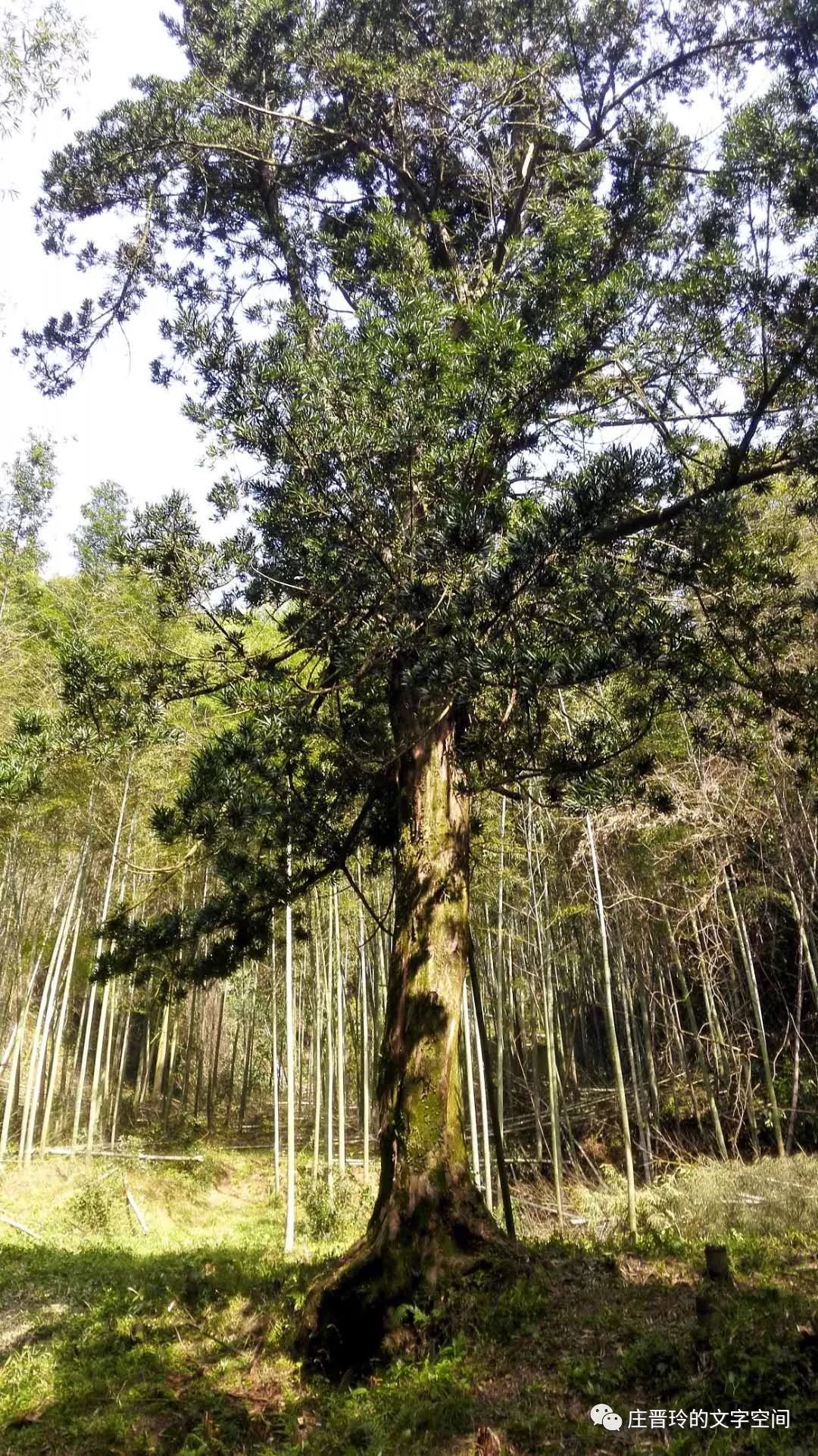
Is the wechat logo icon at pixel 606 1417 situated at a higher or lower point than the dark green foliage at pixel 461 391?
lower

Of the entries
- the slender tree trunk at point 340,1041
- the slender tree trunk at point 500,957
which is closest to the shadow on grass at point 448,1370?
the slender tree trunk at point 500,957

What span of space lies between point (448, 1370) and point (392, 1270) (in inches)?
15.7

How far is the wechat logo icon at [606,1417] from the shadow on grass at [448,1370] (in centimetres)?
5

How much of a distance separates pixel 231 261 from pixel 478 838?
190 inches

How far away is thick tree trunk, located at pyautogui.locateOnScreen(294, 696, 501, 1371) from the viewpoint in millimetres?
3199

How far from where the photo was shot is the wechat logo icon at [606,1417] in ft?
8.24

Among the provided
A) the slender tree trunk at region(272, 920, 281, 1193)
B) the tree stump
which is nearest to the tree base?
the tree stump

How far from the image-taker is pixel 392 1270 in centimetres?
321

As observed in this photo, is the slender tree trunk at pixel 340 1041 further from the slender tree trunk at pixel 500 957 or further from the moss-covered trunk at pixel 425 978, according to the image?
the moss-covered trunk at pixel 425 978

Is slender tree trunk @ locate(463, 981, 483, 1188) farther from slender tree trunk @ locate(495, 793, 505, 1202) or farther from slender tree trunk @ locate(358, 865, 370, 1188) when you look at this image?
slender tree trunk @ locate(358, 865, 370, 1188)

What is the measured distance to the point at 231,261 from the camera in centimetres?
571

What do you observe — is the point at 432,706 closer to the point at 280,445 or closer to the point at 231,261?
the point at 280,445

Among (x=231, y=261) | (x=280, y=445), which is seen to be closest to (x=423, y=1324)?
(x=280, y=445)

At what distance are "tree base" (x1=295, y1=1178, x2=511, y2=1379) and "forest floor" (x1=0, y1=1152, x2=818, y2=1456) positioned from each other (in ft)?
0.25
